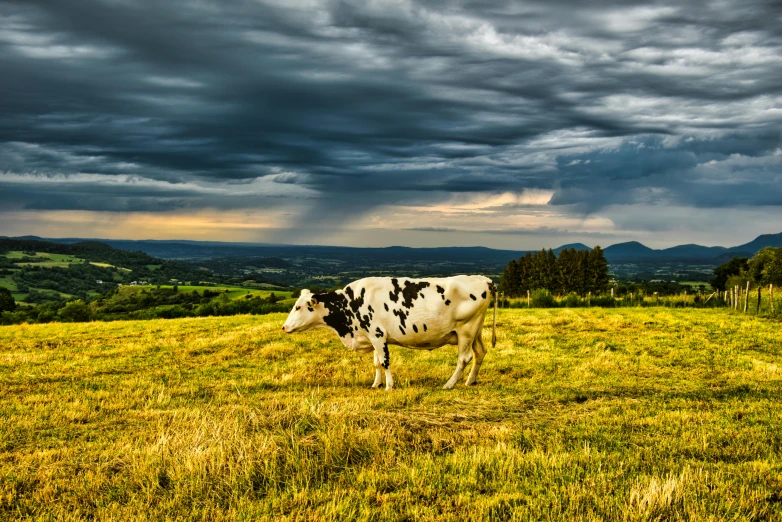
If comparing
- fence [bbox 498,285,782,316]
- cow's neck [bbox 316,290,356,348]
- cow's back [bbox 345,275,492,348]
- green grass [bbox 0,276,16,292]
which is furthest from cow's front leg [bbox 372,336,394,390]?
green grass [bbox 0,276,16,292]

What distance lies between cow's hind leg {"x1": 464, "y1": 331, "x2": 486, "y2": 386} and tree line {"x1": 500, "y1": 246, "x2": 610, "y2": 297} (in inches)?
3464

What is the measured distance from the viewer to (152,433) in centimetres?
859

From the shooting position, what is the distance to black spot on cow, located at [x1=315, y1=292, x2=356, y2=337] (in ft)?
47.3

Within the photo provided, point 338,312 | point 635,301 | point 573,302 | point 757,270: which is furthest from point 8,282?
point 757,270

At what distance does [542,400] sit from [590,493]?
15.8 feet

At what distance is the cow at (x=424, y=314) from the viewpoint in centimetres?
1325

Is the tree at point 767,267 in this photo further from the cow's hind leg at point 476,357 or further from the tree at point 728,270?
the cow's hind leg at point 476,357

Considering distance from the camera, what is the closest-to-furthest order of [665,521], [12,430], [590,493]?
1. [665,521]
2. [590,493]
3. [12,430]

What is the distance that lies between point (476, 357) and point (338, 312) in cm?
387

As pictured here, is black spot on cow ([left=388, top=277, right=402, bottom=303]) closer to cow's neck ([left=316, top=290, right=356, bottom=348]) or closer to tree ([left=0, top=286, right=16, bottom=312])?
cow's neck ([left=316, top=290, right=356, bottom=348])

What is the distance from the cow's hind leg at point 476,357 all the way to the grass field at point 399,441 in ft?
2.05

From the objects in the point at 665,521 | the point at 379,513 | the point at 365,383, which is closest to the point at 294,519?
the point at 379,513

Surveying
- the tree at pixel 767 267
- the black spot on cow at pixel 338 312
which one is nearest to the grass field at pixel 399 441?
the black spot on cow at pixel 338 312

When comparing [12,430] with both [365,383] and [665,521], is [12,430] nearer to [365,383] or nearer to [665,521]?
[365,383]
